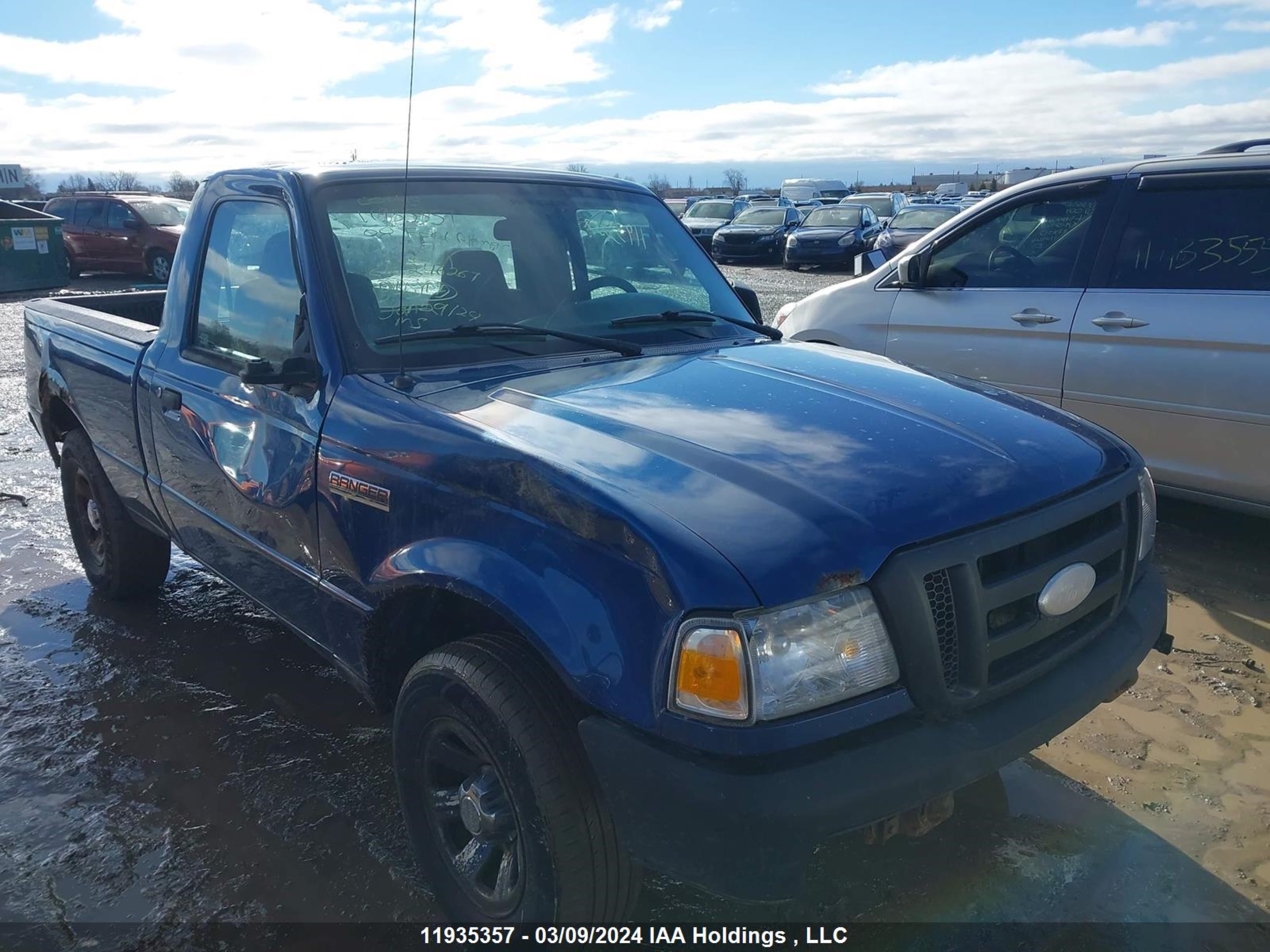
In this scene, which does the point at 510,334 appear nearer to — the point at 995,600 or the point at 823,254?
the point at 995,600

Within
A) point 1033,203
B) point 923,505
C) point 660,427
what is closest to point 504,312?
point 660,427

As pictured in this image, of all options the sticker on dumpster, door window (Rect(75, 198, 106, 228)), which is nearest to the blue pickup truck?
the sticker on dumpster

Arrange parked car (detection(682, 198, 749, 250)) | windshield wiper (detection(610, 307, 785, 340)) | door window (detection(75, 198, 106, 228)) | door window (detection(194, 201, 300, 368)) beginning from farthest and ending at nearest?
parked car (detection(682, 198, 749, 250)) → door window (detection(75, 198, 106, 228)) → windshield wiper (detection(610, 307, 785, 340)) → door window (detection(194, 201, 300, 368))

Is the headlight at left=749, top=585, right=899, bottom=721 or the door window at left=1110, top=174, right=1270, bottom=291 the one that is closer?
the headlight at left=749, top=585, right=899, bottom=721

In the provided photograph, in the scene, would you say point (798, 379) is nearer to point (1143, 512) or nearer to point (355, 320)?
point (1143, 512)

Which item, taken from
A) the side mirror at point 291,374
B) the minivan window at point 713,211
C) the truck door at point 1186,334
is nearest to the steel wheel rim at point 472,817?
the side mirror at point 291,374

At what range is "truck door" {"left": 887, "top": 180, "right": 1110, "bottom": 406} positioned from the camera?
4785mm

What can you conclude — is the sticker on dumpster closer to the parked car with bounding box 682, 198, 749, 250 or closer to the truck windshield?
the parked car with bounding box 682, 198, 749, 250

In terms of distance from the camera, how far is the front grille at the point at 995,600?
6.12 ft

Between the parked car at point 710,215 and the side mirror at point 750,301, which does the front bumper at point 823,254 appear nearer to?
the parked car at point 710,215

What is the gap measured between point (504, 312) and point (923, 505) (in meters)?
1.50

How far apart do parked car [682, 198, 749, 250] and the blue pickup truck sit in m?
23.6

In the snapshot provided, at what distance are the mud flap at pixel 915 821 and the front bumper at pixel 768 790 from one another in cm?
13

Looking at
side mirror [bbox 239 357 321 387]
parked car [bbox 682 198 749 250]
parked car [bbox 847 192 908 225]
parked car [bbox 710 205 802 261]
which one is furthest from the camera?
parked car [bbox 847 192 908 225]
